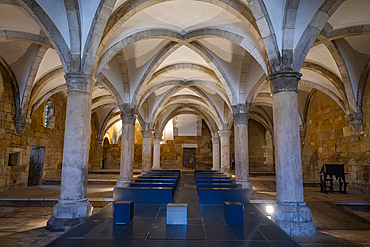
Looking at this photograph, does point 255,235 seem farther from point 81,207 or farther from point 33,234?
point 33,234

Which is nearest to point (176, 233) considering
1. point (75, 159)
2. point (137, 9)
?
point (75, 159)

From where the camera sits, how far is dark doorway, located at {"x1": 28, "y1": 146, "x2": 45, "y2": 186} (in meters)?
12.5

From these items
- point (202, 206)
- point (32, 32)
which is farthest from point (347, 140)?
point (32, 32)

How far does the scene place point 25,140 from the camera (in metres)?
11.3

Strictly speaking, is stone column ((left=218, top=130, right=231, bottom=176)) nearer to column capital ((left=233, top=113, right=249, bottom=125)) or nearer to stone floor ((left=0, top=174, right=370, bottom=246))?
column capital ((left=233, top=113, right=249, bottom=125))

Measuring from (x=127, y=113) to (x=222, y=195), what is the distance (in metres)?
6.01

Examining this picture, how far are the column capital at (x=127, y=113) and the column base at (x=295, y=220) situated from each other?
7192 millimetres

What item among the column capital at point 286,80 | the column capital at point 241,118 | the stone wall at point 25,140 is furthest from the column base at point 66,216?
the column capital at point 241,118

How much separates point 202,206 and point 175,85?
31.7 ft

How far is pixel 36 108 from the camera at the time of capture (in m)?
11.4

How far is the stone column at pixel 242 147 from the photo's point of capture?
9.84 metres

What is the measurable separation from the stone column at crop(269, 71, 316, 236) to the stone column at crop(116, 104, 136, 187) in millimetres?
6534

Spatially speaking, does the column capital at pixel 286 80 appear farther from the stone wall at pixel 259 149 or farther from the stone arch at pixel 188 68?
the stone wall at pixel 259 149

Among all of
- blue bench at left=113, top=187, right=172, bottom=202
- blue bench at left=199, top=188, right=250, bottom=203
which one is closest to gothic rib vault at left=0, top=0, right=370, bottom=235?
blue bench at left=113, top=187, right=172, bottom=202
